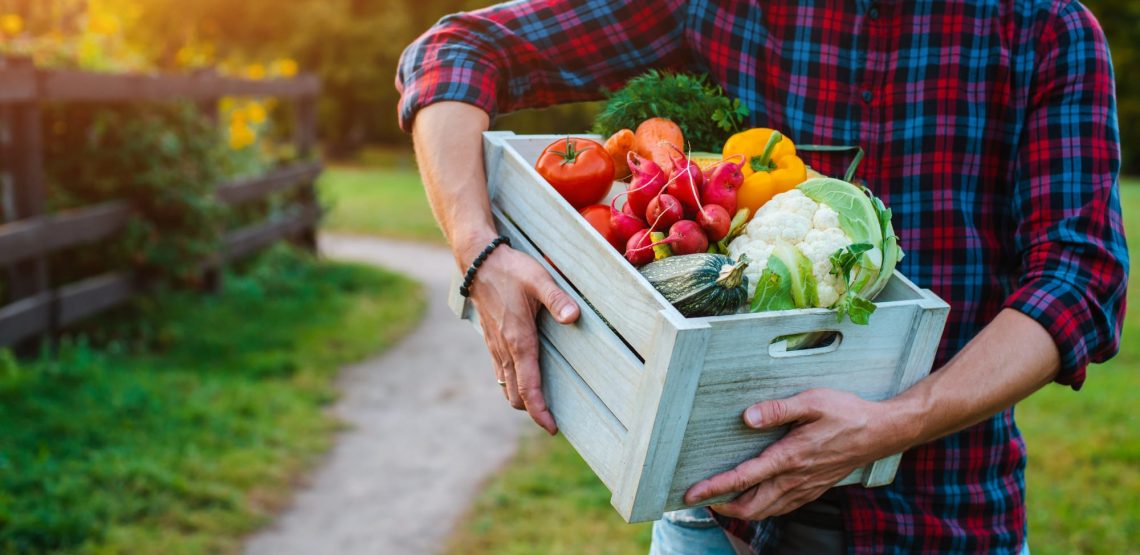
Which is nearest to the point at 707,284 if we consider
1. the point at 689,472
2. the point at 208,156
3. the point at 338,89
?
the point at 689,472

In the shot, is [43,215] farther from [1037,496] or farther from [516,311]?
[1037,496]

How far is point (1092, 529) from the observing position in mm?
4324

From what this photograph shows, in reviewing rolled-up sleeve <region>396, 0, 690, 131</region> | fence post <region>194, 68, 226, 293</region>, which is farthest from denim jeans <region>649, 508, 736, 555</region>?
fence post <region>194, 68, 226, 293</region>

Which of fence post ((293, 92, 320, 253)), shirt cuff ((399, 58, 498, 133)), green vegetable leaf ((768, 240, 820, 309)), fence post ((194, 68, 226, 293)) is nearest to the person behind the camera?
green vegetable leaf ((768, 240, 820, 309))

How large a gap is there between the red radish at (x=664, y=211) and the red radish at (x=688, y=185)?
0.04ft

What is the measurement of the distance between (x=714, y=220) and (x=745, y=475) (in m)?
0.41

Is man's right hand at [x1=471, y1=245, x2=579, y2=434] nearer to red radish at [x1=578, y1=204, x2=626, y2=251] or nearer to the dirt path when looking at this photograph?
red radish at [x1=578, y1=204, x2=626, y2=251]

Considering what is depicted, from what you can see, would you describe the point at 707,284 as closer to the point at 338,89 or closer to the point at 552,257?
the point at 552,257

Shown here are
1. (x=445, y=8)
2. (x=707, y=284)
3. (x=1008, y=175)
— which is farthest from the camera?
(x=445, y=8)

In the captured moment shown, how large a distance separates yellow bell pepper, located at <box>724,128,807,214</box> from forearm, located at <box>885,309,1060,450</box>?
40 centimetres

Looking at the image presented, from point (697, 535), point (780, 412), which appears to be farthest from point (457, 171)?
point (697, 535)

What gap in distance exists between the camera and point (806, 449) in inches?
64.7

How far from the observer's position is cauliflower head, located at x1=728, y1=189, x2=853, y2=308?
62.5 inches

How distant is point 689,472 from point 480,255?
0.54 metres
